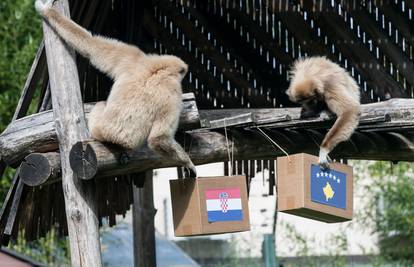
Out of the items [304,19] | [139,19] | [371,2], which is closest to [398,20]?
[371,2]

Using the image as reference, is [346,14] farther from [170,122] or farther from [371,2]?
[170,122]

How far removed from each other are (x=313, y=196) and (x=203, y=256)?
1043 centimetres

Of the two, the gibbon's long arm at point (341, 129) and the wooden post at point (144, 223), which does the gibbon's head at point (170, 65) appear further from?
the wooden post at point (144, 223)

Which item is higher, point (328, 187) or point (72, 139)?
point (72, 139)

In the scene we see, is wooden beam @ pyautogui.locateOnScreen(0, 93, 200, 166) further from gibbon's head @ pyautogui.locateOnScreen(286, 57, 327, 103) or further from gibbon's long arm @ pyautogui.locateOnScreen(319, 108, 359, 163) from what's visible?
gibbon's long arm @ pyautogui.locateOnScreen(319, 108, 359, 163)

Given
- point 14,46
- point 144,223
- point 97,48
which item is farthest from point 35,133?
point 14,46

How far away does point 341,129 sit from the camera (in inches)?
265

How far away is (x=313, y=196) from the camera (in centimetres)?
633

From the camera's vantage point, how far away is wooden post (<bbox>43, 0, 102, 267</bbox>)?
21.2ft

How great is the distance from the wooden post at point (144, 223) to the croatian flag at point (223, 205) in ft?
10.4

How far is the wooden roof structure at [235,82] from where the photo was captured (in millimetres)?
6820

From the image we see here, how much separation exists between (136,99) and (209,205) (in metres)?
0.87

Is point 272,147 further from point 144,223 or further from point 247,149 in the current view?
point 144,223

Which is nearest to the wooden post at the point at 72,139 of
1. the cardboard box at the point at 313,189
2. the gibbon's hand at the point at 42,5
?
the gibbon's hand at the point at 42,5
